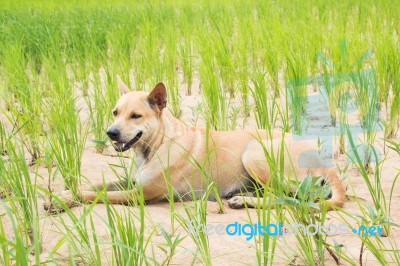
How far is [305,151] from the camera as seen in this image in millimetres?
3609

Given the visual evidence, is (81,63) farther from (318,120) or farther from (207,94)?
(318,120)

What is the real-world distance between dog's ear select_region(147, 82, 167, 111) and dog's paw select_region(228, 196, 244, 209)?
2.19ft

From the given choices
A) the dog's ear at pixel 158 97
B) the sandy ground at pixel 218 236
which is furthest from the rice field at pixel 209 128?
the dog's ear at pixel 158 97

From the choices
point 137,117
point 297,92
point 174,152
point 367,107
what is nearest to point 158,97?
point 137,117

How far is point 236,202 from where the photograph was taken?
337 cm

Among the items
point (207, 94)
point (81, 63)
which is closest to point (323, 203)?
point (207, 94)

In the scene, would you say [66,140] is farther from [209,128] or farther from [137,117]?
[209,128]

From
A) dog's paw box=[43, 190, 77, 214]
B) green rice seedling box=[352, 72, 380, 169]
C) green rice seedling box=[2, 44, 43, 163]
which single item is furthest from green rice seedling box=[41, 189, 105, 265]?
green rice seedling box=[352, 72, 380, 169]

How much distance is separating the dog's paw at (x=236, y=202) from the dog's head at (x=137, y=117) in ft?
1.99

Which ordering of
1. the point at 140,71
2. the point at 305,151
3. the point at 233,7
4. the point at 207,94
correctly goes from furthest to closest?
the point at 233,7 < the point at 140,71 < the point at 207,94 < the point at 305,151

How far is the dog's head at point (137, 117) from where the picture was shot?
11.5 feet

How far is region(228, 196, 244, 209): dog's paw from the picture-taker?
11.0 ft

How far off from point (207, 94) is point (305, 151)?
1056 millimetres

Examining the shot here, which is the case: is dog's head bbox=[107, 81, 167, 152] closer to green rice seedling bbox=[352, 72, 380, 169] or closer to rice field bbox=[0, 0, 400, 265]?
rice field bbox=[0, 0, 400, 265]
